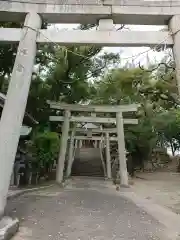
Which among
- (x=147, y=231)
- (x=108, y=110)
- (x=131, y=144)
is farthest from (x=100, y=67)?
(x=147, y=231)

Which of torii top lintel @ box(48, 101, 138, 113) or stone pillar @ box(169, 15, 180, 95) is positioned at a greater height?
torii top lintel @ box(48, 101, 138, 113)

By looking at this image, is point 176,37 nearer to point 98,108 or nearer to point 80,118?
point 98,108

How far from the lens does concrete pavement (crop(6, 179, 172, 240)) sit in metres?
5.02

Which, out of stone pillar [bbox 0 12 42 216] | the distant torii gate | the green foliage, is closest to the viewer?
stone pillar [bbox 0 12 42 216]

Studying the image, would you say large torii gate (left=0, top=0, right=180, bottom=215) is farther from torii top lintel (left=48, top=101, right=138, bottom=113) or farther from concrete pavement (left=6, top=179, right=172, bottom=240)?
torii top lintel (left=48, top=101, right=138, bottom=113)

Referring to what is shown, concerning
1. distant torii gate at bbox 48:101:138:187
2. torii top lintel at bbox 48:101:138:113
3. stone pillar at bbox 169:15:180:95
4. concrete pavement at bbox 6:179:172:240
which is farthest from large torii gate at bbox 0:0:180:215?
torii top lintel at bbox 48:101:138:113

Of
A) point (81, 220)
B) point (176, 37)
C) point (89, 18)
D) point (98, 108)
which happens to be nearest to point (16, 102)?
point (89, 18)

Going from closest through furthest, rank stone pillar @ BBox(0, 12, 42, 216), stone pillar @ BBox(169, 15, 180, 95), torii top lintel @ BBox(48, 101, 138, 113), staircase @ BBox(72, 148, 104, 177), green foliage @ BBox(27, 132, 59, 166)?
stone pillar @ BBox(0, 12, 42, 216) < stone pillar @ BBox(169, 15, 180, 95) < torii top lintel @ BBox(48, 101, 138, 113) < green foliage @ BBox(27, 132, 59, 166) < staircase @ BBox(72, 148, 104, 177)

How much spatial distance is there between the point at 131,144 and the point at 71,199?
558 inches

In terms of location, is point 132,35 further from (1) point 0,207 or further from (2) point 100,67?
(2) point 100,67

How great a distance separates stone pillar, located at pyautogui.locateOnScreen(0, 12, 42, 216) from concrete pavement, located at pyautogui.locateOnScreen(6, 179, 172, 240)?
93 cm

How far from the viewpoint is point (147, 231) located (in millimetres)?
5566

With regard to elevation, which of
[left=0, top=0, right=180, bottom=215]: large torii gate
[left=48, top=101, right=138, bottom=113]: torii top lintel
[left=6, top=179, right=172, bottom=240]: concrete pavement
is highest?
[left=48, top=101, right=138, bottom=113]: torii top lintel

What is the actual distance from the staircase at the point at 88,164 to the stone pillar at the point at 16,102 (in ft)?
50.3
